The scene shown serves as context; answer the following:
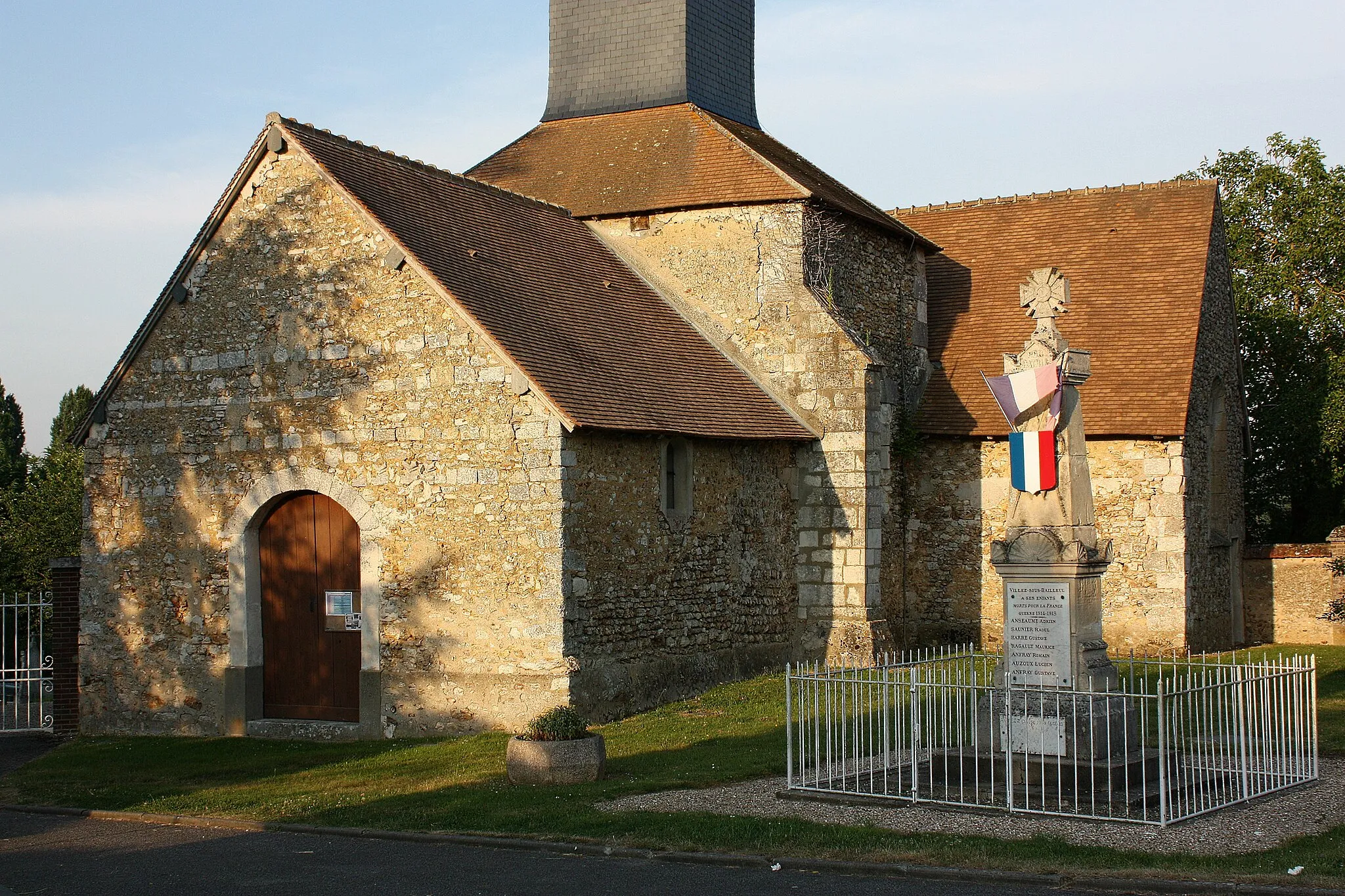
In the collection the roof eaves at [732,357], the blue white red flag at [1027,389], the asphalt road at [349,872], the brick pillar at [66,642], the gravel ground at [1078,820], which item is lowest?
the asphalt road at [349,872]

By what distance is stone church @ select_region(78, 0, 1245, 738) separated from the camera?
50.6 feet

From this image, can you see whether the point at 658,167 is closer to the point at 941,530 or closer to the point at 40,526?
the point at 941,530

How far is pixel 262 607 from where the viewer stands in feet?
A: 55.2

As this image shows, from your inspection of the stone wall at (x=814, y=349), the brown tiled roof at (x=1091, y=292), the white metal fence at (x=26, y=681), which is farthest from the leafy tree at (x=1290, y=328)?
the white metal fence at (x=26, y=681)

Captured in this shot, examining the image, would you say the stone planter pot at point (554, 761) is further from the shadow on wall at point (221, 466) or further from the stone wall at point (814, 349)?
the stone wall at point (814, 349)

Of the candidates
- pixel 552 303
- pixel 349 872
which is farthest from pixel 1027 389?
pixel 552 303

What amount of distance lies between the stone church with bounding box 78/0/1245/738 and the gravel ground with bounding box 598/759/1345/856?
3870 mm

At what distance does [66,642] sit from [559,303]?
24.4 ft

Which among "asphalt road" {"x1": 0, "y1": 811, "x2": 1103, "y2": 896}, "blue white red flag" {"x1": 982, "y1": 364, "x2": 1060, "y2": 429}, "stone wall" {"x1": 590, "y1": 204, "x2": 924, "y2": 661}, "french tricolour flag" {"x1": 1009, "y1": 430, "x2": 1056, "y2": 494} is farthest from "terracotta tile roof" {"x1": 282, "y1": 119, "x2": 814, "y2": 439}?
"asphalt road" {"x1": 0, "y1": 811, "x2": 1103, "y2": 896}

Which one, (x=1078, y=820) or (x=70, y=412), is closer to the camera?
(x=1078, y=820)

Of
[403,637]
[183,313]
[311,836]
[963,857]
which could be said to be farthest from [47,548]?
[963,857]

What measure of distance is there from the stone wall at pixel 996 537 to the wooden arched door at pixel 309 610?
8.32m

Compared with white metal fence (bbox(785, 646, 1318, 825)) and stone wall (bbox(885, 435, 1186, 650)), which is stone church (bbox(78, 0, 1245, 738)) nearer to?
stone wall (bbox(885, 435, 1186, 650))

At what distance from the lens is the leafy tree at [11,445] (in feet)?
121
